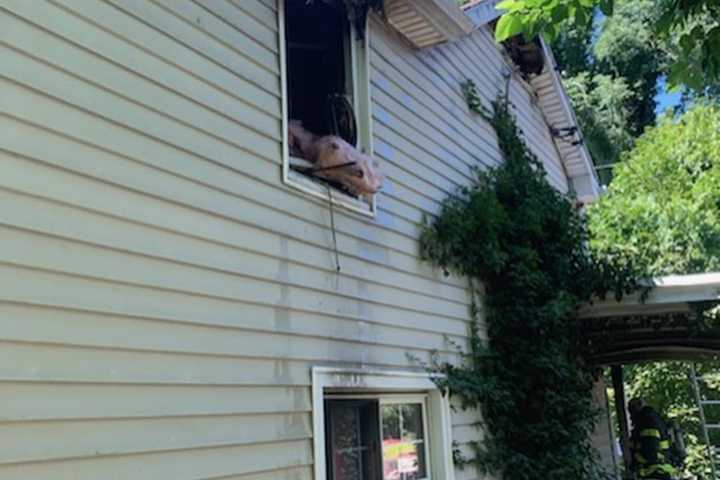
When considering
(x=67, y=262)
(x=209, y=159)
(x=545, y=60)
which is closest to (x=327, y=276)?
(x=209, y=159)

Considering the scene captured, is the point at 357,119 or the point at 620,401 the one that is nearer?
the point at 357,119

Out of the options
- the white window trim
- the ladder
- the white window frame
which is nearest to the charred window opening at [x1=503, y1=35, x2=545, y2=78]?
the white window frame

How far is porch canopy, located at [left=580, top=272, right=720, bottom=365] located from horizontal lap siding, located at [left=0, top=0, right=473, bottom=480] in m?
3.88

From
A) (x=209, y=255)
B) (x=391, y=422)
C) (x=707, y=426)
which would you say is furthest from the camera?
(x=707, y=426)

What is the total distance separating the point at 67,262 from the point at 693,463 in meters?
14.8

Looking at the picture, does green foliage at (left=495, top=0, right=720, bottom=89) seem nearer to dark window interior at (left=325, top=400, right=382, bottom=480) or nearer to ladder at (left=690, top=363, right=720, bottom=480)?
dark window interior at (left=325, top=400, right=382, bottom=480)

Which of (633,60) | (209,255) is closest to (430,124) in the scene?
(209,255)

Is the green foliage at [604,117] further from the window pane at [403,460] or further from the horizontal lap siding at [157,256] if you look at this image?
the horizontal lap siding at [157,256]

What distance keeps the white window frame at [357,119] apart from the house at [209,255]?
0.02 m

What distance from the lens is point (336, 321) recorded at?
13.8 ft

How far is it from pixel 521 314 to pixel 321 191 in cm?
297

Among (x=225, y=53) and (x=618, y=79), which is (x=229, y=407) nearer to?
(x=225, y=53)

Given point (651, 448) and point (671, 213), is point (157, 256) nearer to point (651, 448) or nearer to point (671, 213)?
point (651, 448)

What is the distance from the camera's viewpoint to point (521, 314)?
21.0 ft
